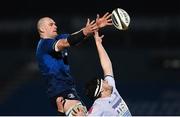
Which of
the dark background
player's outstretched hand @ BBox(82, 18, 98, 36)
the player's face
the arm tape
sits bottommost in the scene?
the dark background

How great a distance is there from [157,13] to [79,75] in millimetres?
2085

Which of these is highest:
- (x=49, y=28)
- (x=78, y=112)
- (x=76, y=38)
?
(x=49, y=28)

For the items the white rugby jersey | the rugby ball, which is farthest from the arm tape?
the white rugby jersey

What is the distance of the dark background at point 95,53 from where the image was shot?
49.0 ft

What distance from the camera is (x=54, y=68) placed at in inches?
356


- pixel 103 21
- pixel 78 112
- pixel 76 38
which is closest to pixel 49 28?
pixel 76 38

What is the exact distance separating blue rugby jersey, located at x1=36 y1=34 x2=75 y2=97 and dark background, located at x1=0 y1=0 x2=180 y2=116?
18.0 feet

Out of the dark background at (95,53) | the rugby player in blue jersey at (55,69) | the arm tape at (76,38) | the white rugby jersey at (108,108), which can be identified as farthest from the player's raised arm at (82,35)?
the dark background at (95,53)

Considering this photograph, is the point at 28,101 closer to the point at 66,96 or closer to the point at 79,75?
the point at 79,75

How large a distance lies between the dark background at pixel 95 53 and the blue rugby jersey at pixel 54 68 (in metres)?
5.48

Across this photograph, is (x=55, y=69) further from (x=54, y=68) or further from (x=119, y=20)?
(x=119, y=20)

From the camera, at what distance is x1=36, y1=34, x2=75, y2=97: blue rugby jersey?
29.6ft

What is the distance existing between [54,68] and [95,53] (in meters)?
6.60

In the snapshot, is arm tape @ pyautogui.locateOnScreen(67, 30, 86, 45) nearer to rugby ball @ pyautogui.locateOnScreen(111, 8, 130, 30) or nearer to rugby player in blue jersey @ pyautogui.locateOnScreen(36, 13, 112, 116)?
rugby player in blue jersey @ pyautogui.locateOnScreen(36, 13, 112, 116)
